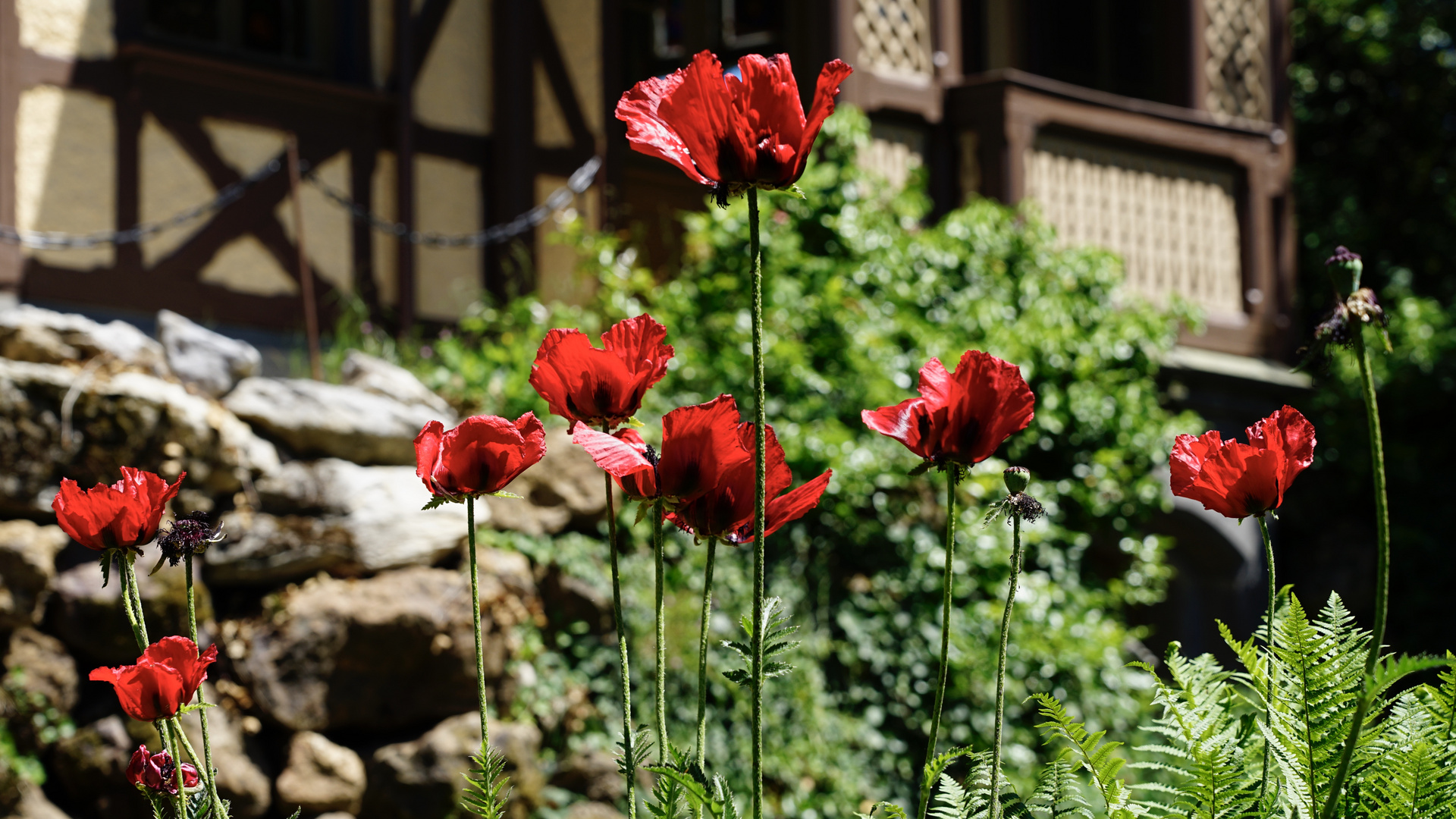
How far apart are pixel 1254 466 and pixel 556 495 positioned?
396 cm

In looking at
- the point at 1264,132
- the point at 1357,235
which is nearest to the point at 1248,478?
the point at 1264,132

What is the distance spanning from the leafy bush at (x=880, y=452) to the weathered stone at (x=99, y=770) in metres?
1.34

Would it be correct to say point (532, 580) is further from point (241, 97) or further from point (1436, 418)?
point (1436, 418)

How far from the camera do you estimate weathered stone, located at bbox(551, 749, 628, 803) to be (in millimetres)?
4660

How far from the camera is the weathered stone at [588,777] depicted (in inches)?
183

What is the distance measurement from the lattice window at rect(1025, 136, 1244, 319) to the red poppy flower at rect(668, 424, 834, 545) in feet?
23.0

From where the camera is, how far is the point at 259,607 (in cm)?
450

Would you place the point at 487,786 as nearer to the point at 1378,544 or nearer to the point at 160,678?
the point at 160,678

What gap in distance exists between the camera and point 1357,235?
1180cm

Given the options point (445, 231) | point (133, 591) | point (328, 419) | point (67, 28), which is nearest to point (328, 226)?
point (445, 231)

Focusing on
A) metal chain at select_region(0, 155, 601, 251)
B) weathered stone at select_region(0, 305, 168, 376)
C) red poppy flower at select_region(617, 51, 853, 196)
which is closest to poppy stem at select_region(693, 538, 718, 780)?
red poppy flower at select_region(617, 51, 853, 196)

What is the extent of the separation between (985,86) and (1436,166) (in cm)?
616

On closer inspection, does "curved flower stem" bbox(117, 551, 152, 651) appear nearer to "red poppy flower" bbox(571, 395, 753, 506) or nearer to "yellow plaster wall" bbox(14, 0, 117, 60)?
"red poppy flower" bbox(571, 395, 753, 506)

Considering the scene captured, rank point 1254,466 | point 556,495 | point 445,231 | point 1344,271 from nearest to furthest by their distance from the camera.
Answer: point 1344,271 → point 1254,466 → point 556,495 → point 445,231
